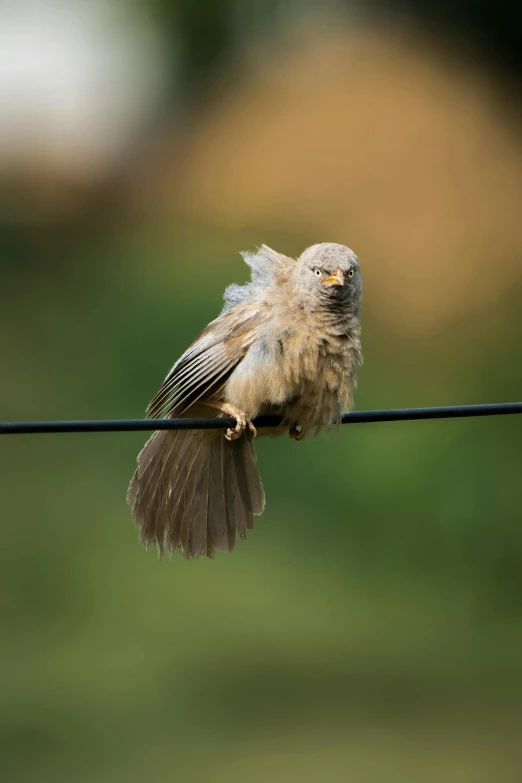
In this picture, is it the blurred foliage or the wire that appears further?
the blurred foliage

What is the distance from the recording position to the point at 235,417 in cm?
572

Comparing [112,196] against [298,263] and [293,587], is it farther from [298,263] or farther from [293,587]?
[298,263]

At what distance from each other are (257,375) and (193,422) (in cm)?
89

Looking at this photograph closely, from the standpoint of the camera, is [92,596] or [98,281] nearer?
[92,596]

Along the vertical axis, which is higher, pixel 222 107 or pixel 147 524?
pixel 222 107

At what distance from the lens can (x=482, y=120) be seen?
16.5m

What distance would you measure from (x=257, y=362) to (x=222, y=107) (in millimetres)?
12177

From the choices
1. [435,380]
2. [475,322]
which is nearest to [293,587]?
[435,380]

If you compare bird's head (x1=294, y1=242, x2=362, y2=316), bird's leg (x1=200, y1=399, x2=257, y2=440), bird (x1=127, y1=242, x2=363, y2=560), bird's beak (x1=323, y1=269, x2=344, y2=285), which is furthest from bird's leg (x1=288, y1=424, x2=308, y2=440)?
bird's beak (x1=323, y1=269, x2=344, y2=285)

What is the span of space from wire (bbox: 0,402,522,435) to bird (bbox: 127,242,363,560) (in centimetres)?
44

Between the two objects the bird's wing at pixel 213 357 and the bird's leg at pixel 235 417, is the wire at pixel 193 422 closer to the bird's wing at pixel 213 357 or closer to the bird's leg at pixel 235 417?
the bird's leg at pixel 235 417

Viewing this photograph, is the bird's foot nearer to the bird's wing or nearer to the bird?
the bird

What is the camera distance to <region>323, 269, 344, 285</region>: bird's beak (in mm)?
5672

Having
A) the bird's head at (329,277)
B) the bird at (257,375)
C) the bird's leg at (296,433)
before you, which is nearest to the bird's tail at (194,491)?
the bird at (257,375)
